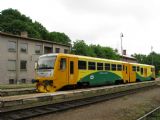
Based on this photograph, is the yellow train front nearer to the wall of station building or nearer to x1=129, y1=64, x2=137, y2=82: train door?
x1=129, y1=64, x2=137, y2=82: train door

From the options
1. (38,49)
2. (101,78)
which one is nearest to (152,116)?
(101,78)

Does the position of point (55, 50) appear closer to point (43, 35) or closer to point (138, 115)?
point (43, 35)

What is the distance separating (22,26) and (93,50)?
21.7m

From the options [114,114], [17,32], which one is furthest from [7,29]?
[114,114]

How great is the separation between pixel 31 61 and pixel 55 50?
696 cm

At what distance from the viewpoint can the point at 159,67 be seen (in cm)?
11231

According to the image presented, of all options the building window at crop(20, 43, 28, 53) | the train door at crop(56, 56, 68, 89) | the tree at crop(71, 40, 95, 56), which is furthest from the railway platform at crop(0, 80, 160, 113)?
the tree at crop(71, 40, 95, 56)

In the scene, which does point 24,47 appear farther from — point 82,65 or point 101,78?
point 82,65

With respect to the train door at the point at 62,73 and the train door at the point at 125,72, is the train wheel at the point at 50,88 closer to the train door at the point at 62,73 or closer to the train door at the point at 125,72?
the train door at the point at 62,73

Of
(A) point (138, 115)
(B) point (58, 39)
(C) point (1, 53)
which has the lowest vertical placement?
(A) point (138, 115)

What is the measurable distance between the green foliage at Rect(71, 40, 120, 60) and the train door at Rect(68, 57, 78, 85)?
161 ft

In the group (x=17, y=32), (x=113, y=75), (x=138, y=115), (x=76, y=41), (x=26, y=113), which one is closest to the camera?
(x=26, y=113)

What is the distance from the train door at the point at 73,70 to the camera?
22672 millimetres

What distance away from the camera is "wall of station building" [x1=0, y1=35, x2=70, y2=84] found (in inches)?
1823
